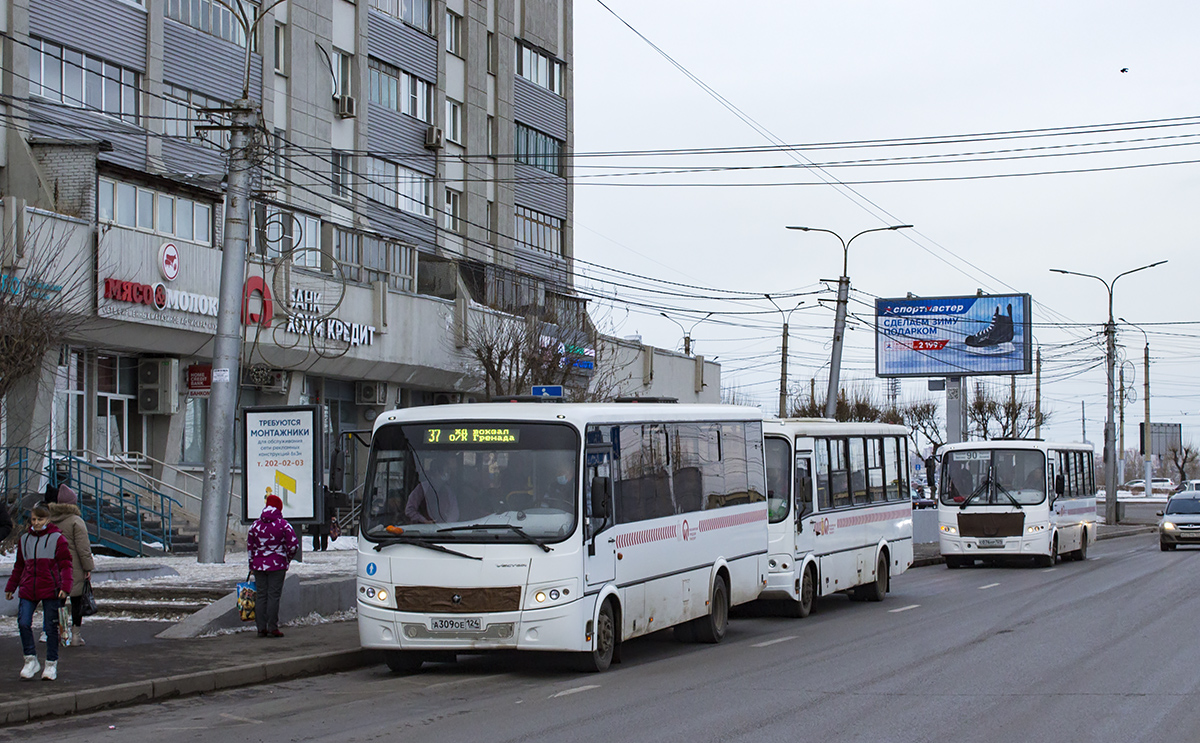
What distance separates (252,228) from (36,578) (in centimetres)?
2320

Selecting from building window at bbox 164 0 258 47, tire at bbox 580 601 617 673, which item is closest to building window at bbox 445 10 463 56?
building window at bbox 164 0 258 47

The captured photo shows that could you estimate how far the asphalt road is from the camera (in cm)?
1001

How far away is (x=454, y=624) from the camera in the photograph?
512 inches

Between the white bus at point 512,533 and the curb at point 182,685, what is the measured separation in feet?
2.29

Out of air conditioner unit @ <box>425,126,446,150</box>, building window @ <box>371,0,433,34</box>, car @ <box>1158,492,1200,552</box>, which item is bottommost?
car @ <box>1158,492,1200,552</box>

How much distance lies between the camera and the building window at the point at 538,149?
164 ft

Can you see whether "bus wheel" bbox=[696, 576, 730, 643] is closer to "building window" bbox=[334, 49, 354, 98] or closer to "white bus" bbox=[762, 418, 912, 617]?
"white bus" bbox=[762, 418, 912, 617]

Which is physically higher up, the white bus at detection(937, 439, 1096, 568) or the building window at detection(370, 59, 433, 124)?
the building window at detection(370, 59, 433, 124)

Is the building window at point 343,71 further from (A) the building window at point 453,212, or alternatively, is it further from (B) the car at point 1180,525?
(B) the car at point 1180,525

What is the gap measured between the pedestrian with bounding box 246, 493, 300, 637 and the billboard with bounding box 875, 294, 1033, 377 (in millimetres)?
45939

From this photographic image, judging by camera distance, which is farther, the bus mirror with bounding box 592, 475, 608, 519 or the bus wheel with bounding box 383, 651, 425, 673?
the bus wheel with bounding box 383, 651, 425, 673

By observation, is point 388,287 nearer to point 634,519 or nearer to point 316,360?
point 316,360

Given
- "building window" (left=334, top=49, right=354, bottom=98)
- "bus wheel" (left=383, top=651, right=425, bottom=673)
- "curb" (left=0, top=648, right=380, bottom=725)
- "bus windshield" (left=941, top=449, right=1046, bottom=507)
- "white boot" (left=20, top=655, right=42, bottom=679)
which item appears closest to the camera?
"curb" (left=0, top=648, right=380, bottom=725)

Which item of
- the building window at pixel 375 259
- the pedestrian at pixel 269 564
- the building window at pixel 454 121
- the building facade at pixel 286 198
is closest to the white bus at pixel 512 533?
the pedestrian at pixel 269 564
